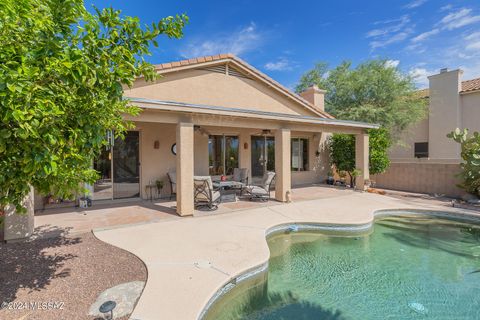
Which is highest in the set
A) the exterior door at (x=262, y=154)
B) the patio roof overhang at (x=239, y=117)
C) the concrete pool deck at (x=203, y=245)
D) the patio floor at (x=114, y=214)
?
the patio roof overhang at (x=239, y=117)

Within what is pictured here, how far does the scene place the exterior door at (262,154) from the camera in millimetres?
14586

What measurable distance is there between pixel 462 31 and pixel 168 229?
19.1m

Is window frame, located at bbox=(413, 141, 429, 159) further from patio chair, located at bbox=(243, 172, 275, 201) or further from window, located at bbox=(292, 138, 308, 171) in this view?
patio chair, located at bbox=(243, 172, 275, 201)

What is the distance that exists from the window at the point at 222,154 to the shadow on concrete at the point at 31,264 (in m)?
7.82

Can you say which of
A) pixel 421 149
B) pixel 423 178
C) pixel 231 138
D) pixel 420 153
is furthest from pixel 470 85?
pixel 231 138

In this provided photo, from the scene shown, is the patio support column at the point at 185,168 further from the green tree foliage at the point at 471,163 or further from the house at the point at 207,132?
the green tree foliage at the point at 471,163

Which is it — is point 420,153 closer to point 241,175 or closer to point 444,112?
point 444,112

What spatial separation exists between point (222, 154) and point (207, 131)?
160 cm

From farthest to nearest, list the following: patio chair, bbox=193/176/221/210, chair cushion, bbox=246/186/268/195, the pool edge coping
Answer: chair cushion, bbox=246/186/268/195 → patio chair, bbox=193/176/221/210 → the pool edge coping

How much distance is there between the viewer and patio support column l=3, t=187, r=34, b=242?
5848 millimetres

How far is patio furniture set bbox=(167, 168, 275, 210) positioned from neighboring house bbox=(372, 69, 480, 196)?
8.79 metres

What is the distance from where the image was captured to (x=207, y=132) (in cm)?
1275

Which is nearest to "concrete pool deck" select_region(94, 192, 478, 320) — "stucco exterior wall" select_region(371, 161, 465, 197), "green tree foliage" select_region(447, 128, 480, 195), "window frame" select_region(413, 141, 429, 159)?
"green tree foliage" select_region(447, 128, 480, 195)

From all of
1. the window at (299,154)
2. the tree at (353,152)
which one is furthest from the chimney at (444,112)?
the window at (299,154)
